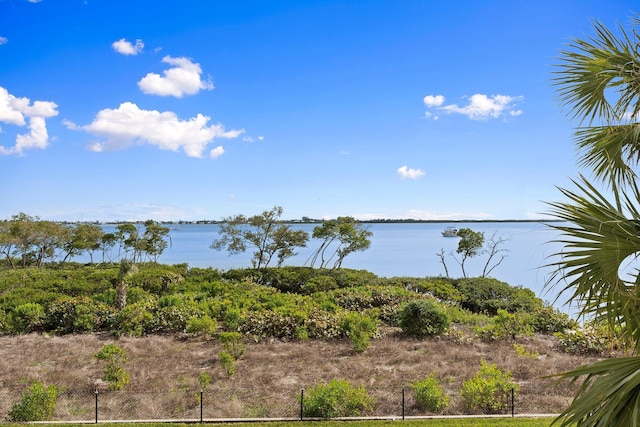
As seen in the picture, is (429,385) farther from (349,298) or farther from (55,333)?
(55,333)

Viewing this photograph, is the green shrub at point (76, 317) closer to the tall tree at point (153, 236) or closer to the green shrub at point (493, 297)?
the green shrub at point (493, 297)

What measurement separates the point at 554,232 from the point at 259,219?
74.4ft

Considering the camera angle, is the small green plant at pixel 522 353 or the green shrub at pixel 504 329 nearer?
the small green plant at pixel 522 353

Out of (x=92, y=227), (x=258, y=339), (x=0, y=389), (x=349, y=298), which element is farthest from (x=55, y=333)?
(x=92, y=227)

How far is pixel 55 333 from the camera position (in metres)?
11.6

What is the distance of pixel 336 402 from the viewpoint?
640 cm

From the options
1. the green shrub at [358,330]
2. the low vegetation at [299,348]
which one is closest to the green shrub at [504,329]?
the low vegetation at [299,348]

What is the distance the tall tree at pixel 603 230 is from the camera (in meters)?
2.17

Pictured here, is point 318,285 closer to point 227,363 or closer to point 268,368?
point 268,368

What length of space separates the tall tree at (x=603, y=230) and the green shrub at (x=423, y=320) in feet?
25.3

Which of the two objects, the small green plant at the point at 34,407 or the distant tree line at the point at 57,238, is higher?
the distant tree line at the point at 57,238

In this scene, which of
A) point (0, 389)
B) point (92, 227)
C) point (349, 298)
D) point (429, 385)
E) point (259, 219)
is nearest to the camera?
point (429, 385)

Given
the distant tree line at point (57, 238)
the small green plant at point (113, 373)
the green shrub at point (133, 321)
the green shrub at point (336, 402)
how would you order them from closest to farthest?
the green shrub at point (336, 402) → the small green plant at point (113, 373) → the green shrub at point (133, 321) → the distant tree line at point (57, 238)

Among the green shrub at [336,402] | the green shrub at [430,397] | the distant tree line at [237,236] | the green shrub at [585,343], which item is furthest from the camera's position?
the distant tree line at [237,236]
